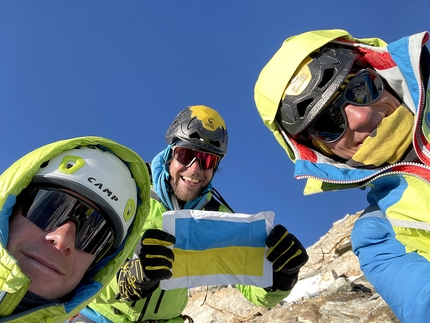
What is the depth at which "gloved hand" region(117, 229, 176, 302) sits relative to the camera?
423cm

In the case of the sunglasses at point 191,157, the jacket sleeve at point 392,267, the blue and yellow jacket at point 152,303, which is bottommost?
the blue and yellow jacket at point 152,303

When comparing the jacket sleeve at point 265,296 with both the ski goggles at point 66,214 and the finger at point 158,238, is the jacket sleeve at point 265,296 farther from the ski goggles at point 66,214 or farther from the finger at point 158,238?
the ski goggles at point 66,214

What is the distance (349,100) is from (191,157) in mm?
3809

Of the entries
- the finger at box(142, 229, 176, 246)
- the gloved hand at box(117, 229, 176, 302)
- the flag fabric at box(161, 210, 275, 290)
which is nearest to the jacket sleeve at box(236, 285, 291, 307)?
the flag fabric at box(161, 210, 275, 290)

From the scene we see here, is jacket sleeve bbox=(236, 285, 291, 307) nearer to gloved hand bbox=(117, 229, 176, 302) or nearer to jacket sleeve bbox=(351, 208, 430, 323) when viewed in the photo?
gloved hand bbox=(117, 229, 176, 302)

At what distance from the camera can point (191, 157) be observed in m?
6.84

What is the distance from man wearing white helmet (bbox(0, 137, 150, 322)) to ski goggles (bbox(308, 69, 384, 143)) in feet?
6.86

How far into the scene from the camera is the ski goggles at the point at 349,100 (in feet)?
11.4

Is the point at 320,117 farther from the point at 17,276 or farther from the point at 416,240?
the point at 17,276

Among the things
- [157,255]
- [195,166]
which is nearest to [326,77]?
[157,255]

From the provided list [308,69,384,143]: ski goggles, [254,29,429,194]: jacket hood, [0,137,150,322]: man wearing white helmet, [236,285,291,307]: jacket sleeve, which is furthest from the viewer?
[236,285,291,307]: jacket sleeve

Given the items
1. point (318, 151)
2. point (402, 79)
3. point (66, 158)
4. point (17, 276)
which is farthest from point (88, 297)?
point (402, 79)

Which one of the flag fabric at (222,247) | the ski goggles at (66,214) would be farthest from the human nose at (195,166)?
the ski goggles at (66,214)

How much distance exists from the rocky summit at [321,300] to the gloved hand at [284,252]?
113 inches
